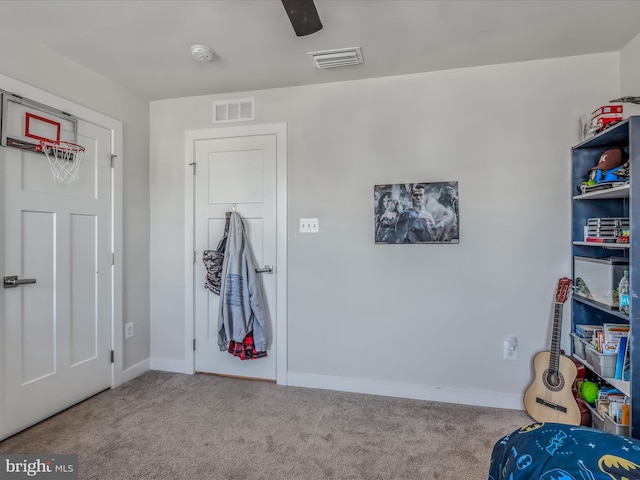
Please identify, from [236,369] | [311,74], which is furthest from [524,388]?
[311,74]

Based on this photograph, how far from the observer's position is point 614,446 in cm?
98

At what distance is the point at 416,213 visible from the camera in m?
2.54

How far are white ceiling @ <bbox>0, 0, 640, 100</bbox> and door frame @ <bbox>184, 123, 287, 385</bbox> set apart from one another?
0.44 metres

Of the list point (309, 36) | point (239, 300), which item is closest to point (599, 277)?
point (309, 36)

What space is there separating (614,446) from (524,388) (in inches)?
63.7

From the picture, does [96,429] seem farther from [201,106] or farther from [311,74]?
[311,74]

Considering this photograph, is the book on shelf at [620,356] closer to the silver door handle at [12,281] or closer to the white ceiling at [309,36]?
the white ceiling at [309,36]

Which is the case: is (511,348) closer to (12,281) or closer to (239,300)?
(239,300)

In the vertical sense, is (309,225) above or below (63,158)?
below

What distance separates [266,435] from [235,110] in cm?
246

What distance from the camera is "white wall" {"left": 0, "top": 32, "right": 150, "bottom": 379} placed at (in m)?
2.41

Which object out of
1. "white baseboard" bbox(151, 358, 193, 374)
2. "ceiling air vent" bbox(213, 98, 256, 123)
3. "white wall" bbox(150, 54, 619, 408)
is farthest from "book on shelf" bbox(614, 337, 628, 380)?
"white baseboard" bbox(151, 358, 193, 374)

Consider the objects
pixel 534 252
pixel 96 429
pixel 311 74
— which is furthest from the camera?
pixel 311 74

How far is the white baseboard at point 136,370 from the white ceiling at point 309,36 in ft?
7.77
